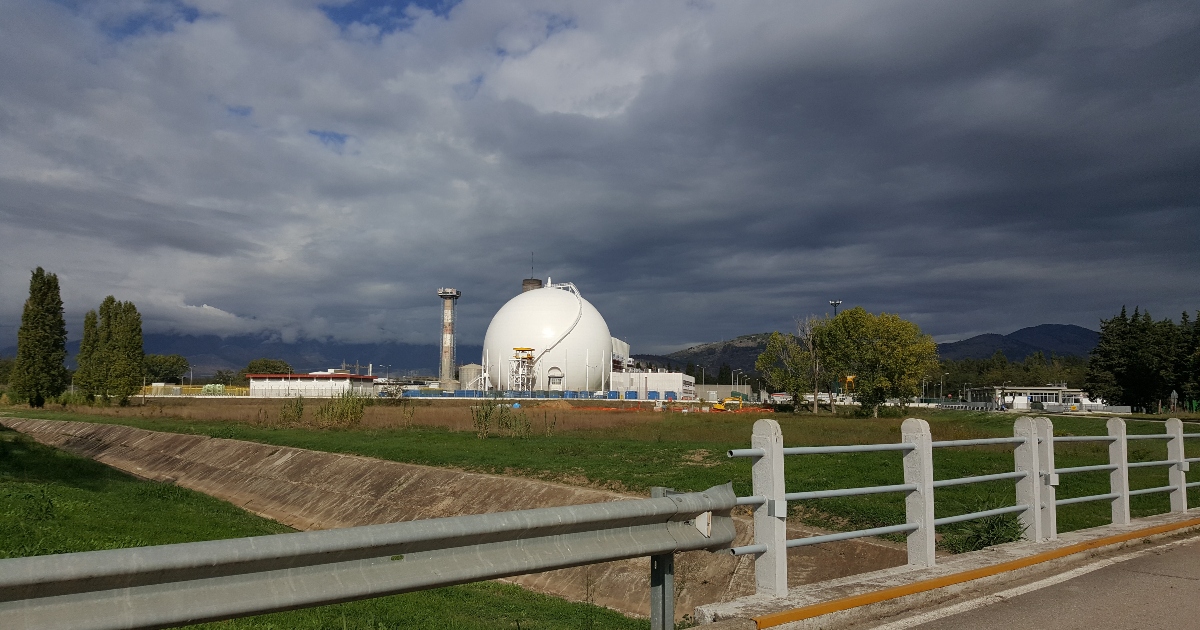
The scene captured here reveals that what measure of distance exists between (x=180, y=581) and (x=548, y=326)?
10519 cm

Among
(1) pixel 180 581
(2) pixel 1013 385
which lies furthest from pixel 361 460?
(2) pixel 1013 385

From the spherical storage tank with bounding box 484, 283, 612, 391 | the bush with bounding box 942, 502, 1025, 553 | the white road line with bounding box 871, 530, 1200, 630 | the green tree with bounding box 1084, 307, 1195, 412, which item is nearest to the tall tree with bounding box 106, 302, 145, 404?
the spherical storage tank with bounding box 484, 283, 612, 391

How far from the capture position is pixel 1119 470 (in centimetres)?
1053

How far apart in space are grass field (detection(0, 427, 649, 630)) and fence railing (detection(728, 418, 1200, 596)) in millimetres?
2345

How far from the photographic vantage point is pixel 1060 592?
23.5 feet

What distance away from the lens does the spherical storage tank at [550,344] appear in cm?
10662

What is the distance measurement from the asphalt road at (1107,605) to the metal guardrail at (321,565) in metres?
2.70

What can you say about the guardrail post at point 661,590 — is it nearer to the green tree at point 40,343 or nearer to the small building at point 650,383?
the green tree at point 40,343

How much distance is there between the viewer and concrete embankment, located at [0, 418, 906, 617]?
429 inches

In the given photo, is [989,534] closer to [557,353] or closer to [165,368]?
[557,353]

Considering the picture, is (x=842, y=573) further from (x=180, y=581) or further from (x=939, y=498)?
(x=180, y=581)

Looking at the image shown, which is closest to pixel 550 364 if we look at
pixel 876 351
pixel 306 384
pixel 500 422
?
pixel 306 384

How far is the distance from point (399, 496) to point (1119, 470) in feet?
46.5

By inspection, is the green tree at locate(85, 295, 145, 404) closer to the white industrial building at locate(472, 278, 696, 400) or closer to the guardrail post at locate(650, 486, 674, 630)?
the white industrial building at locate(472, 278, 696, 400)
